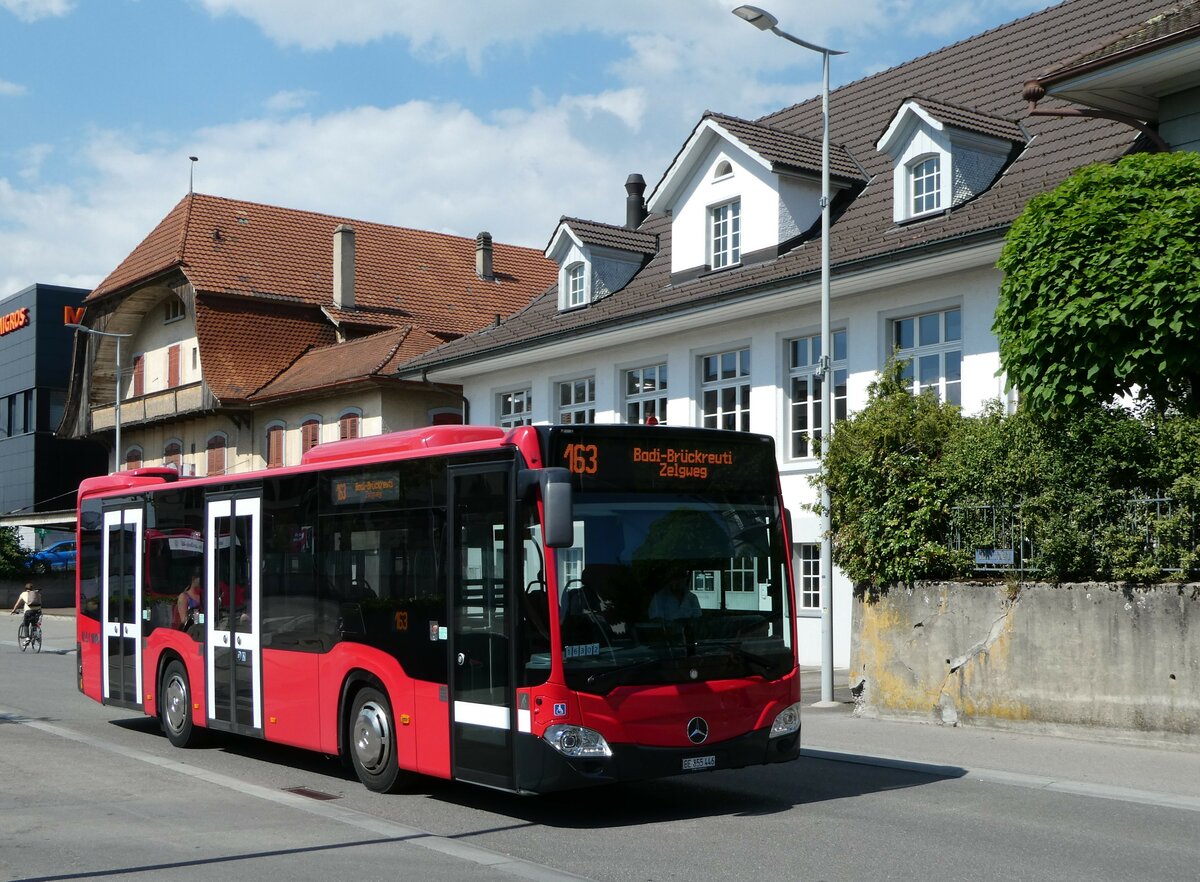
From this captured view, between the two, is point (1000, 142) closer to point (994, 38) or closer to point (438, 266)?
point (994, 38)

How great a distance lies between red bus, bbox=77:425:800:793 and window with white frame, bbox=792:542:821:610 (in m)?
13.4

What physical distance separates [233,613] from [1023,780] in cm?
740

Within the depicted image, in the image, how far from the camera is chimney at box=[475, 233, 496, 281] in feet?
173

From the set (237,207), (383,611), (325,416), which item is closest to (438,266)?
(237,207)

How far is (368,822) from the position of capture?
1009 cm

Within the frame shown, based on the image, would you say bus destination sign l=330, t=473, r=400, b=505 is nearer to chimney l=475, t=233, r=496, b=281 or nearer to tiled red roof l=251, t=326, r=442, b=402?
tiled red roof l=251, t=326, r=442, b=402

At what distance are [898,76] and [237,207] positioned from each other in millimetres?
28052

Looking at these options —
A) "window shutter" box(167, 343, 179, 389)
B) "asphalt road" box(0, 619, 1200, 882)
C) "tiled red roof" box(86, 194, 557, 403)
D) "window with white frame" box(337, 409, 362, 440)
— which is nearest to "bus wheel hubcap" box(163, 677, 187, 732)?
"asphalt road" box(0, 619, 1200, 882)

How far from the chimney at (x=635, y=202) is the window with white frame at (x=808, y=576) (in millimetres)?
11006

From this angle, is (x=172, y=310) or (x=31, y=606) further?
(x=172, y=310)

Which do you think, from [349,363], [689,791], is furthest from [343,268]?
[689,791]

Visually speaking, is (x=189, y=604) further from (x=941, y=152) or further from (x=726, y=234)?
(x=726, y=234)

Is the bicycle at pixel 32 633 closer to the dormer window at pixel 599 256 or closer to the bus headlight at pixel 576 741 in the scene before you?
the dormer window at pixel 599 256

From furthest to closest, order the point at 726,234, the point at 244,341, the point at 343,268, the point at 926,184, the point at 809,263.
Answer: the point at 343,268
the point at 244,341
the point at 726,234
the point at 809,263
the point at 926,184
